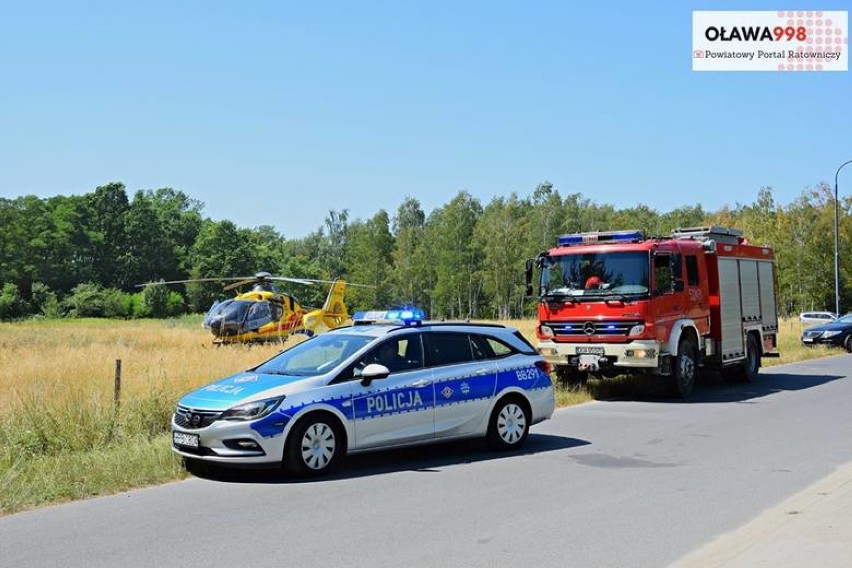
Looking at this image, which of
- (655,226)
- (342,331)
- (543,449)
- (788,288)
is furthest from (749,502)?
(655,226)

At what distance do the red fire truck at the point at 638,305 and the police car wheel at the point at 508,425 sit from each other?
5.40 m

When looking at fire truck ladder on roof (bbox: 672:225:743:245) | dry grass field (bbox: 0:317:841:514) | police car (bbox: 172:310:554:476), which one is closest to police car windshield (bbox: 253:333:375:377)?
police car (bbox: 172:310:554:476)

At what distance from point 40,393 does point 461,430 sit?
19.0 feet

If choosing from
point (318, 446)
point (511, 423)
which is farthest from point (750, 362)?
point (318, 446)

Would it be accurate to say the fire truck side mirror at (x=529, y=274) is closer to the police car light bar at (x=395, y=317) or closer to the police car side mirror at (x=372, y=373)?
the police car light bar at (x=395, y=317)

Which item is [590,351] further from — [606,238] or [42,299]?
[42,299]

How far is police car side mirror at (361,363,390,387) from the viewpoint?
28.8 ft

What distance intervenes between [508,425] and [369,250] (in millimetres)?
94465

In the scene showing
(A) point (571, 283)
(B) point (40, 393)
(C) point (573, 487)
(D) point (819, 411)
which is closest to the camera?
(C) point (573, 487)

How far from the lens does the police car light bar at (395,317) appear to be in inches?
390

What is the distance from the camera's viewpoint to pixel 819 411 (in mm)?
13906

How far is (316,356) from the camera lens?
9.44 meters

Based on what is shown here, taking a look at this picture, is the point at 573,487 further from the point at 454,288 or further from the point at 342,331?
the point at 454,288

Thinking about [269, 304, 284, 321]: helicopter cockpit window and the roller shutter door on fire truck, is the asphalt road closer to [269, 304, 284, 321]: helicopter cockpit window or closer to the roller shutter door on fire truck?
the roller shutter door on fire truck
